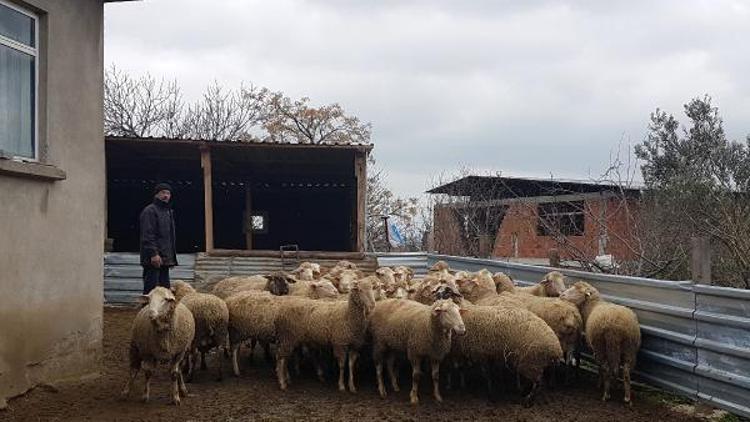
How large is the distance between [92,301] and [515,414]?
4.99 metres

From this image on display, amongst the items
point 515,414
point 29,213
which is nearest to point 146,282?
point 29,213

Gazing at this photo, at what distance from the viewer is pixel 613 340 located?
7156mm

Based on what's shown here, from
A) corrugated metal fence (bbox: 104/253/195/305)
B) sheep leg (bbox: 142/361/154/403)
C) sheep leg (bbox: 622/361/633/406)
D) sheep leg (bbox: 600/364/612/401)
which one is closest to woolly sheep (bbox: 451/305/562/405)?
sheep leg (bbox: 600/364/612/401)

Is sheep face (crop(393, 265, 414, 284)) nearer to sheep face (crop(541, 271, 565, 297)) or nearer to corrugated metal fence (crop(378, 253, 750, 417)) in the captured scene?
sheep face (crop(541, 271, 565, 297))

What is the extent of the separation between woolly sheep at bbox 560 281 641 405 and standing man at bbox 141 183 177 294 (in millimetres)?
5842

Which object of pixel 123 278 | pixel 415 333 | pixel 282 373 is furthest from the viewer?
pixel 123 278

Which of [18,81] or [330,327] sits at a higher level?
[18,81]

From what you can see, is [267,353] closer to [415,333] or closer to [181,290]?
[181,290]

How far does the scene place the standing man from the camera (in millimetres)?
9570

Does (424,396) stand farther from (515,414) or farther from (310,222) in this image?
(310,222)

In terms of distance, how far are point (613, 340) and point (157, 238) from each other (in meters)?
6.23

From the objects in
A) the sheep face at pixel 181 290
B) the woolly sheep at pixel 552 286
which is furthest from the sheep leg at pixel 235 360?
the woolly sheep at pixel 552 286

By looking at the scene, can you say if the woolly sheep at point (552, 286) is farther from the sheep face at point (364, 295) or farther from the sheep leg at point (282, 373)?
the sheep leg at point (282, 373)

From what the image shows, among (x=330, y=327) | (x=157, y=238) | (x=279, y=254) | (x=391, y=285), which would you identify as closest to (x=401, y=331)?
(x=330, y=327)
